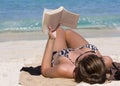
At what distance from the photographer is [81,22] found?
43.7ft

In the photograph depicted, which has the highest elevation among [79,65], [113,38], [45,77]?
[79,65]

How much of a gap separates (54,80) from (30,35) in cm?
613

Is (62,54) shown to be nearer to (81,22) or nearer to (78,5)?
(81,22)

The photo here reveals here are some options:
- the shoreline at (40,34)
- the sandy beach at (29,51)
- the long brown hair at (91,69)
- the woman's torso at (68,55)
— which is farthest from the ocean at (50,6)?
the long brown hair at (91,69)

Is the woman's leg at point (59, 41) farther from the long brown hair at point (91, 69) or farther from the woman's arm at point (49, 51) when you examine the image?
the long brown hair at point (91, 69)

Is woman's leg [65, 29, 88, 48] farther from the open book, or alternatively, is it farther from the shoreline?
the shoreline

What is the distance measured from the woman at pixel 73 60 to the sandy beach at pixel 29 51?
0.10 m

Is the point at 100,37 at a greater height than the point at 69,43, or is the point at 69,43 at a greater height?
the point at 69,43

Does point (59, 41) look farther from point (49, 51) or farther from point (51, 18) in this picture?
point (51, 18)

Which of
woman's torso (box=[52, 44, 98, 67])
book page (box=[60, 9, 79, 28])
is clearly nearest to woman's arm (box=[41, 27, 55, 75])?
woman's torso (box=[52, 44, 98, 67])

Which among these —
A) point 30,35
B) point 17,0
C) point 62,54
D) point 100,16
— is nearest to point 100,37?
point 30,35

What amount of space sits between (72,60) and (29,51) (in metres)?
3.34

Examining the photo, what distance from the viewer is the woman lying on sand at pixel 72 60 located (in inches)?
186

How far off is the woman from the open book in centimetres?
11
